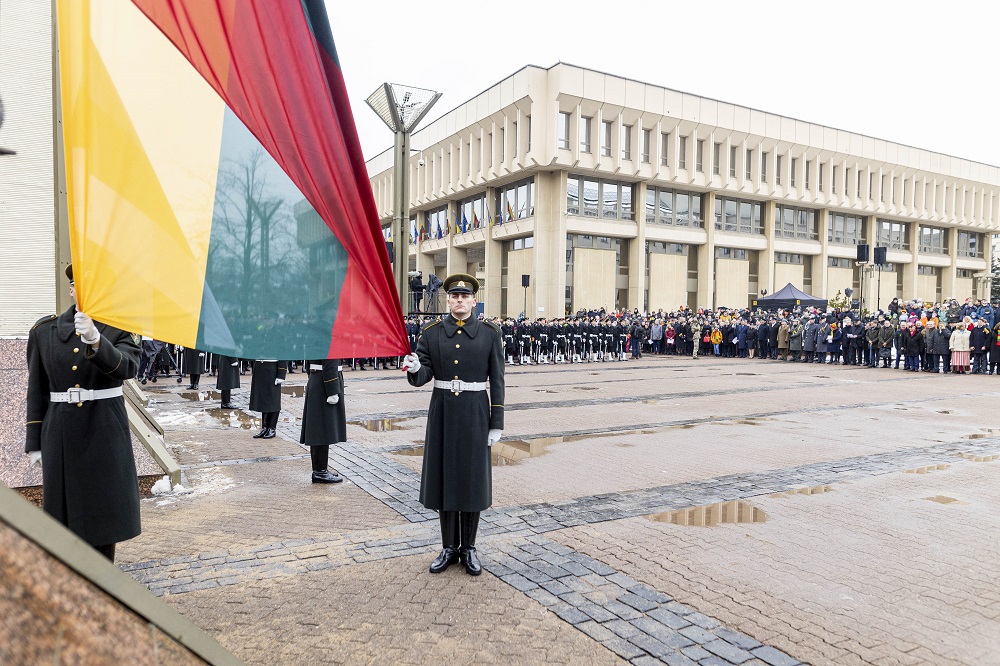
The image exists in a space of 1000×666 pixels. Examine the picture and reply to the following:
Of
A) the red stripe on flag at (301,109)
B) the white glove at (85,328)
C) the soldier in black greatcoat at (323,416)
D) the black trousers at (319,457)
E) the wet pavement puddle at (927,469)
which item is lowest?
the wet pavement puddle at (927,469)

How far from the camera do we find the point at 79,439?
159 inches

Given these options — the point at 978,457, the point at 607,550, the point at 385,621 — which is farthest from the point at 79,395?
the point at 978,457

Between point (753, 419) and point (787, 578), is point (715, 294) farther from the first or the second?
point (787, 578)

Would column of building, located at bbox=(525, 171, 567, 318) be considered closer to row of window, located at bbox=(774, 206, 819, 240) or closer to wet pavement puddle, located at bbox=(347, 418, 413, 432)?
row of window, located at bbox=(774, 206, 819, 240)

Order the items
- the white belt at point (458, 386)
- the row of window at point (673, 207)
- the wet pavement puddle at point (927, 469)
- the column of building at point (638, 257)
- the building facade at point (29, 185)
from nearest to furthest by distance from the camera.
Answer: the building facade at point (29, 185)
the white belt at point (458, 386)
the wet pavement puddle at point (927, 469)
the column of building at point (638, 257)
the row of window at point (673, 207)

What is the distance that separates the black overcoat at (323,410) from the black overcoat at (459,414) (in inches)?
106

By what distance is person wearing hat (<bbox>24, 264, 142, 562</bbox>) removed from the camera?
4.02m

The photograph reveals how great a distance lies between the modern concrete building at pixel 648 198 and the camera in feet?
131

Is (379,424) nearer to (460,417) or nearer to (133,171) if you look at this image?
(460,417)

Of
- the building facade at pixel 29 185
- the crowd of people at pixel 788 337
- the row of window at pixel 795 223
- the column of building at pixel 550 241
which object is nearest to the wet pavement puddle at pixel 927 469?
the building facade at pixel 29 185

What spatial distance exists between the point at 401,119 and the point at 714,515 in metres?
4.51

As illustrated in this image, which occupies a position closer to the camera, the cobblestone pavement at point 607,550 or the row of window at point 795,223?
the cobblestone pavement at point 607,550

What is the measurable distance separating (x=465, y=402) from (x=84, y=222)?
3019mm

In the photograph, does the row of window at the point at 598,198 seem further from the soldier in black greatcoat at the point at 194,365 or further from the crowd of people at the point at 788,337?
the soldier in black greatcoat at the point at 194,365
